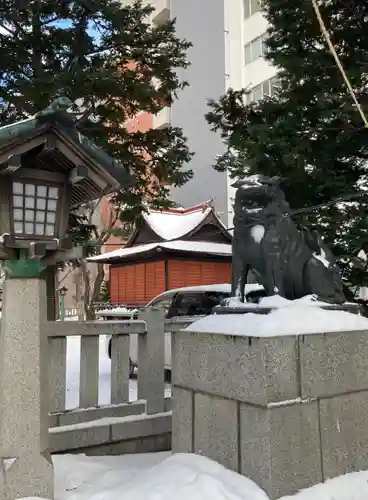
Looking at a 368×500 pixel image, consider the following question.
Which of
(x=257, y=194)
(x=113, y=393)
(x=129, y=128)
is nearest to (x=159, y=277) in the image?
(x=129, y=128)

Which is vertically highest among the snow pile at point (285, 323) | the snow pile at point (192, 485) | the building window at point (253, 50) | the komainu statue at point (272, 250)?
the building window at point (253, 50)

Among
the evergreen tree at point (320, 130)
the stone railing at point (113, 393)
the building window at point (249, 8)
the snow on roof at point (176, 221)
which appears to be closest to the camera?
the stone railing at point (113, 393)

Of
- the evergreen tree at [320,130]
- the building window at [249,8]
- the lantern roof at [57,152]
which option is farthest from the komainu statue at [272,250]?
the building window at [249,8]

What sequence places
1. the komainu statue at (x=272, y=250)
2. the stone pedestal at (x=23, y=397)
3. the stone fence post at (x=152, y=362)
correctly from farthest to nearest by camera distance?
the stone fence post at (x=152, y=362) → the komainu statue at (x=272, y=250) → the stone pedestal at (x=23, y=397)

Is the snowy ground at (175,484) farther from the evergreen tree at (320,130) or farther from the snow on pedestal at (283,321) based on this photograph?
the evergreen tree at (320,130)

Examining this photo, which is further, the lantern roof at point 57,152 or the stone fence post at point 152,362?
the stone fence post at point 152,362

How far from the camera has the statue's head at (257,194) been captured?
3.41 meters

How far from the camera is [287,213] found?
3.53m

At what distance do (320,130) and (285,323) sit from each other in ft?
16.9

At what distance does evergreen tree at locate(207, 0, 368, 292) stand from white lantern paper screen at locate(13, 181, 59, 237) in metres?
4.70

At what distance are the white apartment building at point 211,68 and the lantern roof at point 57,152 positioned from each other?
19531mm

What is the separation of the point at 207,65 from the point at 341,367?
82.8 feet

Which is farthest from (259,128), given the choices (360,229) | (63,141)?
(63,141)

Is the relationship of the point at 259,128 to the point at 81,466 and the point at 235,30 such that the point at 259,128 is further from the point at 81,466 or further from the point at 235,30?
the point at 235,30
